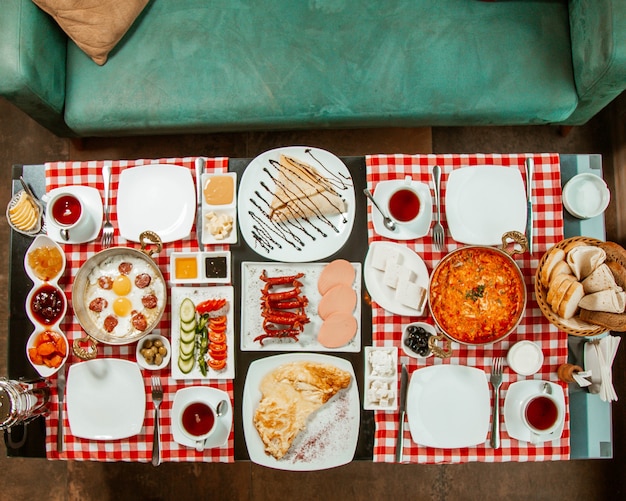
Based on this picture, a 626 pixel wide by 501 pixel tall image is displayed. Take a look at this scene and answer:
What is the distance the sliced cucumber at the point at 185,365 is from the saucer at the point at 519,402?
4.25ft

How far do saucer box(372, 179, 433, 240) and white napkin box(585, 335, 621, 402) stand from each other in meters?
0.81

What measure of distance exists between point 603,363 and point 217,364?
5.03ft

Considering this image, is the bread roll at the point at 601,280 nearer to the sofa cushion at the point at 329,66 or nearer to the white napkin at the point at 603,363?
the white napkin at the point at 603,363

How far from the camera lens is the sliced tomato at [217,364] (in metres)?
2.06

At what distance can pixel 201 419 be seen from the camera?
2.05 m

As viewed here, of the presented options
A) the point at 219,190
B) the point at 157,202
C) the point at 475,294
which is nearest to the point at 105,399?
the point at 157,202

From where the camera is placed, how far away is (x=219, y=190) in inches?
83.4

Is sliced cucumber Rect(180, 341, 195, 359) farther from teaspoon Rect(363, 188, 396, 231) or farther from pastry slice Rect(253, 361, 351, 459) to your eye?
teaspoon Rect(363, 188, 396, 231)

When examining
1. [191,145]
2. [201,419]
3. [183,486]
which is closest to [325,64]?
[191,145]

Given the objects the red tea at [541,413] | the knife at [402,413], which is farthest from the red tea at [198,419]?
the red tea at [541,413]

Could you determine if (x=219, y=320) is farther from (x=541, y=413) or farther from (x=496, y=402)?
(x=541, y=413)

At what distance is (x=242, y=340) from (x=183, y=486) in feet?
5.31

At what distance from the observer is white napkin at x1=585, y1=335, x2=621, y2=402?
1.93m

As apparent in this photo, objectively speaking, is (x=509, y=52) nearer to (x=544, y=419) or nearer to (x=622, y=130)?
(x=622, y=130)
